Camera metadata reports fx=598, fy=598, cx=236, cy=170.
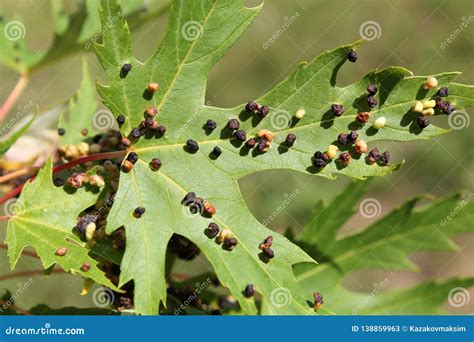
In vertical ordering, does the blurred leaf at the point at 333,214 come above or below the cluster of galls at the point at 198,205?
above

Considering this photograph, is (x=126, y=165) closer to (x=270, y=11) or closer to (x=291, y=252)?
(x=291, y=252)

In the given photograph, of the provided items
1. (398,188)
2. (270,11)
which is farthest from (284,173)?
(270,11)

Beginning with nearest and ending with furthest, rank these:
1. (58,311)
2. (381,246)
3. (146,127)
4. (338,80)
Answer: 1. (146,127)
2. (58,311)
3. (381,246)
4. (338,80)

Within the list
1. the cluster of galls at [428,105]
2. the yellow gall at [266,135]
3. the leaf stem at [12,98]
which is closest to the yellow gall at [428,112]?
the cluster of galls at [428,105]

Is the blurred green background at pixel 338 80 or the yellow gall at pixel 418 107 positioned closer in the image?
the yellow gall at pixel 418 107

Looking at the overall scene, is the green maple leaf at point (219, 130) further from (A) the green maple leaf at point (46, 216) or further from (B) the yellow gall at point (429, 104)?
(A) the green maple leaf at point (46, 216)

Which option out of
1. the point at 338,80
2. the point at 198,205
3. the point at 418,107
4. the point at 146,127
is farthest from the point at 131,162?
the point at 338,80

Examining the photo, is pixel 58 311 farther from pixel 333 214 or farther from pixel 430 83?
pixel 430 83

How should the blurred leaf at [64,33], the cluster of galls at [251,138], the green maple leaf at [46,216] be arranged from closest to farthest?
the green maple leaf at [46,216] < the cluster of galls at [251,138] < the blurred leaf at [64,33]
